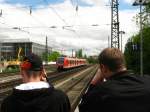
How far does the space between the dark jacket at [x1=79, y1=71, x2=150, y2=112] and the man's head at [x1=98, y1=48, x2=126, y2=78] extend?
151mm

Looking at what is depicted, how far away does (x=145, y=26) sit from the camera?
5903 cm

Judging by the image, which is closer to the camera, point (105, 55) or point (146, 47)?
point (105, 55)

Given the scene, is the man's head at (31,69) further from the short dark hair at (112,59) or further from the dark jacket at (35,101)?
the short dark hair at (112,59)

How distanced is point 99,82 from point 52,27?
55514mm

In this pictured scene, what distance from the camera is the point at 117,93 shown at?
171 inches

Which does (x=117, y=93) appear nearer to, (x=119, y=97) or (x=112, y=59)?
(x=119, y=97)

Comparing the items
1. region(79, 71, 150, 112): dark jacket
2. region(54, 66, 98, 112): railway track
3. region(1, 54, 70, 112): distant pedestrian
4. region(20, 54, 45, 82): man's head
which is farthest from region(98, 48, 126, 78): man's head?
region(54, 66, 98, 112): railway track

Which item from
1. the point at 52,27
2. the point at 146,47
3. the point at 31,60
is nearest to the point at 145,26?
the point at 146,47

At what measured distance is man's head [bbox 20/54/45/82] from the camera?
472 centimetres

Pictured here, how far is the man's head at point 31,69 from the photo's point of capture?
4.72m

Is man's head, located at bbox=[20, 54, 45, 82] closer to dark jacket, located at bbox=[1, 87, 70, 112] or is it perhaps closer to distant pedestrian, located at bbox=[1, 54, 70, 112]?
distant pedestrian, located at bbox=[1, 54, 70, 112]

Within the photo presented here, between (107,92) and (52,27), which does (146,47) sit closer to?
(52,27)

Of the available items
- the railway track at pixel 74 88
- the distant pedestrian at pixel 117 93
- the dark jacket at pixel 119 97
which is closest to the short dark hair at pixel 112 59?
the distant pedestrian at pixel 117 93

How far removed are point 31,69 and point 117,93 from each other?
910 millimetres
